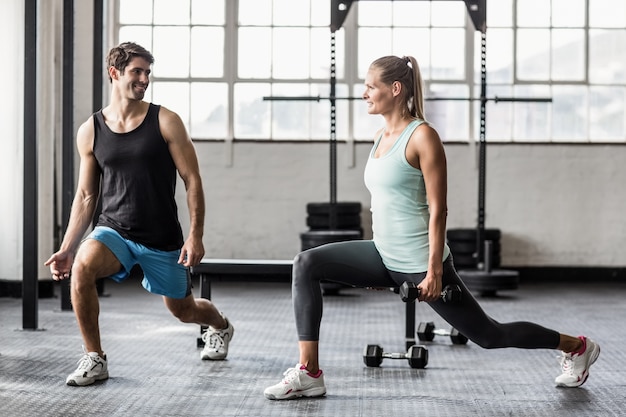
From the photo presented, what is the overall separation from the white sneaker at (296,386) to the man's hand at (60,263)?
3.00ft

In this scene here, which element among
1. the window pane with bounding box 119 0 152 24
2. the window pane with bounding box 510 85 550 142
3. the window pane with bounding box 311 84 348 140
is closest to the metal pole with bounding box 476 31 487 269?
the window pane with bounding box 510 85 550 142

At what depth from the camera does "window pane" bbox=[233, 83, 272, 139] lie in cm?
903

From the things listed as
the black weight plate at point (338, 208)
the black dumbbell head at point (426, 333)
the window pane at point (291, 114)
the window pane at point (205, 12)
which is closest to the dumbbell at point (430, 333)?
the black dumbbell head at point (426, 333)

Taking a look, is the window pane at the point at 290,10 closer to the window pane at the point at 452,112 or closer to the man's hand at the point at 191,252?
the window pane at the point at 452,112

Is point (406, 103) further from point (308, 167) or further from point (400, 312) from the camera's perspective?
point (308, 167)

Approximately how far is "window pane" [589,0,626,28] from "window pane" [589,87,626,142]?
0.60m

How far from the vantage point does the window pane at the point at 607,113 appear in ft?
29.4

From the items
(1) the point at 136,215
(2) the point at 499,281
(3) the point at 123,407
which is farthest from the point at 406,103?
(2) the point at 499,281

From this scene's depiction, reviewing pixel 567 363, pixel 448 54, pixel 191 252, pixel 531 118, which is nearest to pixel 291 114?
pixel 448 54

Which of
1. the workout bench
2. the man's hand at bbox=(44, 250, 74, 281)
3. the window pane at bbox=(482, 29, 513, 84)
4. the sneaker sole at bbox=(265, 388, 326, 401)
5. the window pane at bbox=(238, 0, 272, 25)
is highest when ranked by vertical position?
the window pane at bbox=(238, 0, 272, 25)

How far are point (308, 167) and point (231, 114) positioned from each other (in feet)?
2.87

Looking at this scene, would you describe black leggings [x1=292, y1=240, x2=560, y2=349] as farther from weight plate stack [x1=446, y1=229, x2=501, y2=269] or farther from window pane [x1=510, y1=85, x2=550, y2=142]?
window pane [x1=510, y1=85, x2=550, y2=142]

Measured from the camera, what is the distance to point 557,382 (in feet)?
12.5

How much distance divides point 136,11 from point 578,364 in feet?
21.1
